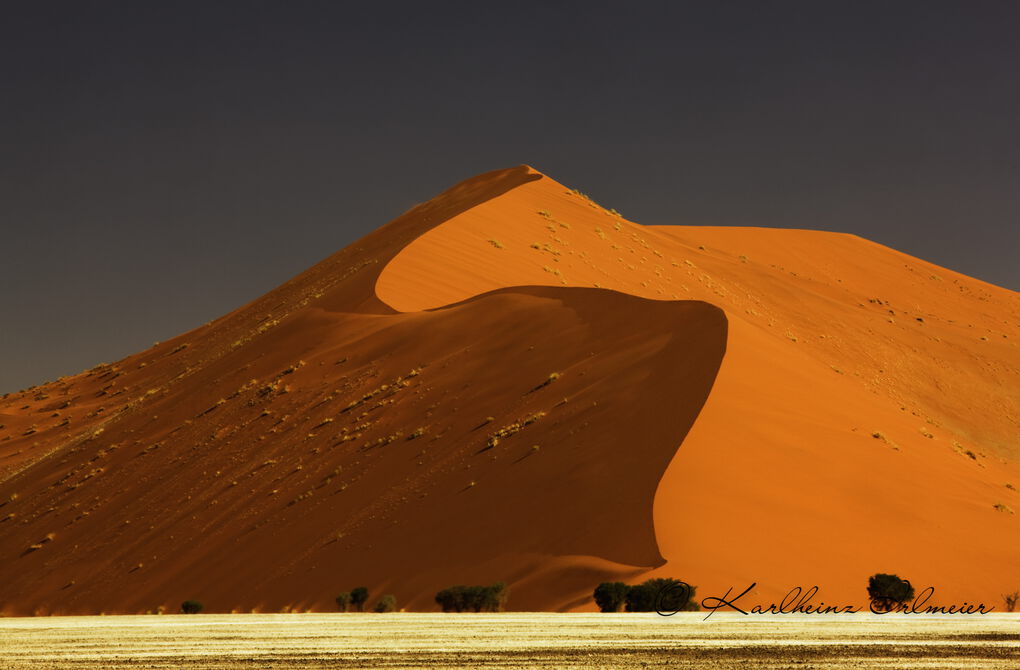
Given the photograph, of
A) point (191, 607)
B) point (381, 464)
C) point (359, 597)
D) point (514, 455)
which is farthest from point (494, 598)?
point (381, 464)

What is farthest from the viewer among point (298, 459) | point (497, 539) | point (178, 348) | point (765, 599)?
point (178, 348)

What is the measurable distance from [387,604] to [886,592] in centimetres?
965

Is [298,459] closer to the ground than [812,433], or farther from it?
farther from it

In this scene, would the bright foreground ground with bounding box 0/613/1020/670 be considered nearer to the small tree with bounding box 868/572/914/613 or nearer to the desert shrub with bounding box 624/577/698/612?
the desert shrub with bounding box 624/577/698/612

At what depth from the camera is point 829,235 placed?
95562 mm

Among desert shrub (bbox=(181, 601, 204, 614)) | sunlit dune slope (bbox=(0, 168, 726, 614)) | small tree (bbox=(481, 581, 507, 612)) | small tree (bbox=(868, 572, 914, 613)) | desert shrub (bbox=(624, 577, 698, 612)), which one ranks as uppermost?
sunlit dune slope (bbox=(0, 168, 726, 614))

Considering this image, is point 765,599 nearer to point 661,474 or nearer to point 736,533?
point 736,533

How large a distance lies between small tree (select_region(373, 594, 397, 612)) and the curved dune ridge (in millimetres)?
734

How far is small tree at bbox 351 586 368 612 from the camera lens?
25047 millimetres

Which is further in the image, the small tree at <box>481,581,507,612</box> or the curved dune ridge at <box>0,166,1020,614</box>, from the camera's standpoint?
the curved dune ridge at <box>0,166,1020,614</box>

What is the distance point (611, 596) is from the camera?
69.9 ft

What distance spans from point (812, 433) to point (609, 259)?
30152mm

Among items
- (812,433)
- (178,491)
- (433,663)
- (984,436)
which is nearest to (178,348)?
(178,491)

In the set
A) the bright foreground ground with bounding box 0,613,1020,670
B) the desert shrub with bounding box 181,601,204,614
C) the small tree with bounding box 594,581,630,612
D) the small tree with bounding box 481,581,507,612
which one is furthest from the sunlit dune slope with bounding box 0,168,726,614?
the bright foreground ground with bounding box 0,613,1020,670
